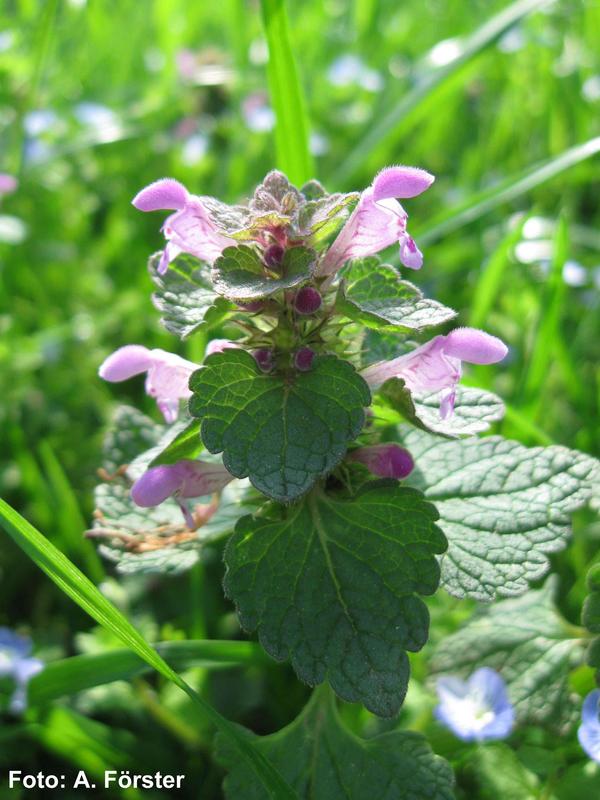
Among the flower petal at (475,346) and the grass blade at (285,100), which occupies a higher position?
the grass blade at (285,100)

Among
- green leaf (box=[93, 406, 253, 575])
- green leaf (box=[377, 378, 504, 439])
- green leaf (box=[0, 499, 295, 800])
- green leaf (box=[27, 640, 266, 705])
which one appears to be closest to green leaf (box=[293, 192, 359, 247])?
green leaf (box=[377, 378, 504, 439])

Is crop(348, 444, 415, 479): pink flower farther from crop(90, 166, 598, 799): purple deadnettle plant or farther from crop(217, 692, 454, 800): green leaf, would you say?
crop(217, 692, 454, 800): green leaf

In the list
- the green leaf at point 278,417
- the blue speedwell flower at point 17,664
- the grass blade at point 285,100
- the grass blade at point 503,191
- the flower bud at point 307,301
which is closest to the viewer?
the green leaf at point 278,417

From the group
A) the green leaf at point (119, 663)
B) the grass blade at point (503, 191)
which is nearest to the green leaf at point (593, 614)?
the green leaf at point (119, 663)

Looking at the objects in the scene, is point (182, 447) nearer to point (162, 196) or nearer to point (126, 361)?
point (126, 361)

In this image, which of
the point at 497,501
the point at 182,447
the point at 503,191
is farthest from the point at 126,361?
the point at 503,191

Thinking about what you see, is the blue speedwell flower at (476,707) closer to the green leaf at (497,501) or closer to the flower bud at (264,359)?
the green leaf at (497,501)

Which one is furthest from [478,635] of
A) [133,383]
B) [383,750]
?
[133,383]

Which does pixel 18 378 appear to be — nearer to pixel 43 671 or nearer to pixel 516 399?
pixel 43 671
